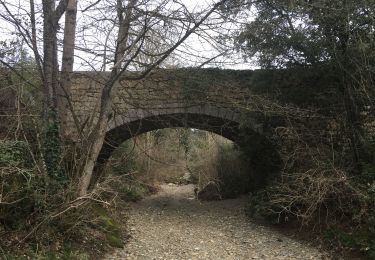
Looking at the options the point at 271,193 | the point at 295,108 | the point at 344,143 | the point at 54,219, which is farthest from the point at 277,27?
the point at 54,219

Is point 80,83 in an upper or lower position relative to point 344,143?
upper

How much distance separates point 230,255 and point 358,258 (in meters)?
2.03

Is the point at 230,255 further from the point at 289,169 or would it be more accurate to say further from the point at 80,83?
the point at 80,83

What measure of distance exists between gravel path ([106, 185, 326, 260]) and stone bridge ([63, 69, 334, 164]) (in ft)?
6.91

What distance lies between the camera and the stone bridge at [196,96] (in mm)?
9320

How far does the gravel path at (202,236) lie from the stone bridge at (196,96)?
2107mm

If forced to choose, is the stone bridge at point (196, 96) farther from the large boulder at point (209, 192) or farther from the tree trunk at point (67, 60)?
the large boulder at point (209, 192)

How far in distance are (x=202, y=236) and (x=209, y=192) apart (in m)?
5.70

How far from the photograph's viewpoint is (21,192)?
5754 mm

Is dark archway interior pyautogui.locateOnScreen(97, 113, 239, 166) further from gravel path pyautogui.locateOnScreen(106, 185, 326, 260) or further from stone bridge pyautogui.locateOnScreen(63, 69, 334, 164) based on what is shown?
gravel path pyautogui.locateOnScreen(106, 185, 326, 260)

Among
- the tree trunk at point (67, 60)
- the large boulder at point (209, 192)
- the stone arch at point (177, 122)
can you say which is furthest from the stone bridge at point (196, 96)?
the large boulder at point (209, 192)

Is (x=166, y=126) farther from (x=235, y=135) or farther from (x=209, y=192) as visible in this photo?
(x=209, y=192)

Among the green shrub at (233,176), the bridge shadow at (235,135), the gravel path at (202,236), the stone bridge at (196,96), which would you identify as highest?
the stone bridge at (196,96)

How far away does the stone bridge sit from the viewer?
9.32 metres
